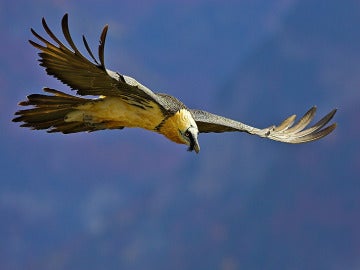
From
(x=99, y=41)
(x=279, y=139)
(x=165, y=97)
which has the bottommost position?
(x=99, y=41)

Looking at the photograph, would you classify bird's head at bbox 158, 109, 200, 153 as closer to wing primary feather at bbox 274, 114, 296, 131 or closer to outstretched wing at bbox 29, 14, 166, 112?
outstretched wing at bbox 29, 14, 166, 112

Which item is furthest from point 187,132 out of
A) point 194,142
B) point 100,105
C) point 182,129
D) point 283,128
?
point 283,128

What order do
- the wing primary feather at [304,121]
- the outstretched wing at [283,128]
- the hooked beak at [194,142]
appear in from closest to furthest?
the hooked beak at [194,142] → the outstretched wing at [283,128] → the wing primary feather at [304,121]

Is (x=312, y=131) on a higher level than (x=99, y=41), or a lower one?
higher

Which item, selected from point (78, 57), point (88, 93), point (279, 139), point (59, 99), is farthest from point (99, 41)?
point (279, 139)

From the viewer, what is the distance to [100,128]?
11984 mm

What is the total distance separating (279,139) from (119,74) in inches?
173

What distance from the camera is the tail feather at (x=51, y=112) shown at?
11.5 meters

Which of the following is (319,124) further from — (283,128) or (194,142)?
(194,142)

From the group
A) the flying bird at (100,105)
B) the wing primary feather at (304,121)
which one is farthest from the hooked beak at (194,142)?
the wing primary feather at (304,121)

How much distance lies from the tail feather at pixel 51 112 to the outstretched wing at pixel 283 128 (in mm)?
1824

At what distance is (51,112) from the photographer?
1172 cm

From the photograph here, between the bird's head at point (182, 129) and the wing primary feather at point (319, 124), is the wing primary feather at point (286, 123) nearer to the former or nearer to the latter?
the wing primary feather at point (319, 124)

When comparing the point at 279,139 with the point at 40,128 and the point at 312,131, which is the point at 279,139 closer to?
the point at 312,131
